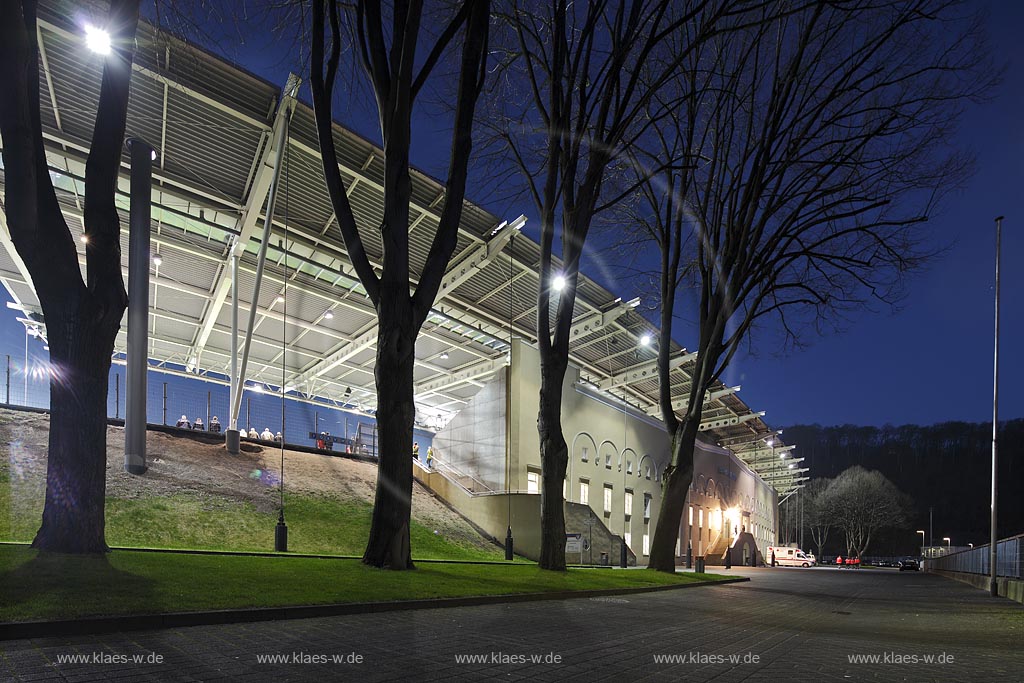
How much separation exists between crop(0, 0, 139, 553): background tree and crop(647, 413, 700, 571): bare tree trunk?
54.5ft

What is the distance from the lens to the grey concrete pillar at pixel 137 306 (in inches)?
426

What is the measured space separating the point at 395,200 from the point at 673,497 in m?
13.7

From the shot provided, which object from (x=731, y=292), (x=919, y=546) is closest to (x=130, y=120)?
(x=731, y=292)

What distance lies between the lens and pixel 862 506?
284 feet

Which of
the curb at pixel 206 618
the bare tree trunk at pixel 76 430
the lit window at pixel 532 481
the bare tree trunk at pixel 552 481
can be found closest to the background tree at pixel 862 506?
the lit window at pixel 532 481

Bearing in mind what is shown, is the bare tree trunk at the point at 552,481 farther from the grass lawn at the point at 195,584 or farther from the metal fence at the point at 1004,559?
the metal fence at the point at 1004,559

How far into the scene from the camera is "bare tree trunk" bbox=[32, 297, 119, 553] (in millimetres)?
9305

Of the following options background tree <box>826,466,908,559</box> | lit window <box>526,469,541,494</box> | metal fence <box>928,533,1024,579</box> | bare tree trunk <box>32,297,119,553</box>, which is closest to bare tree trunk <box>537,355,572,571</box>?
bare tree trunk <box>32,297,119,553</box>

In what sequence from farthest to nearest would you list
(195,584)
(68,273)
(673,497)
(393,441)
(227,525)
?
(673,497) → (227,525) → (393,441) → (68,273) → (195,584)

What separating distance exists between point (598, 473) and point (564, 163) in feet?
79.6

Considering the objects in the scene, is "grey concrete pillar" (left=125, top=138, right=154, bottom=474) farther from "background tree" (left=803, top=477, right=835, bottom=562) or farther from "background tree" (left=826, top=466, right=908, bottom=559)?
"background tree" (left=803, top=477, right=835, bottom=562)

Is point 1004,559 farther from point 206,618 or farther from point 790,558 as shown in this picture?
point 790,558

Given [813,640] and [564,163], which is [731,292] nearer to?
[564,163]

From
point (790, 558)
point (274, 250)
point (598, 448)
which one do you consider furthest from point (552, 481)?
point (790, 558)
